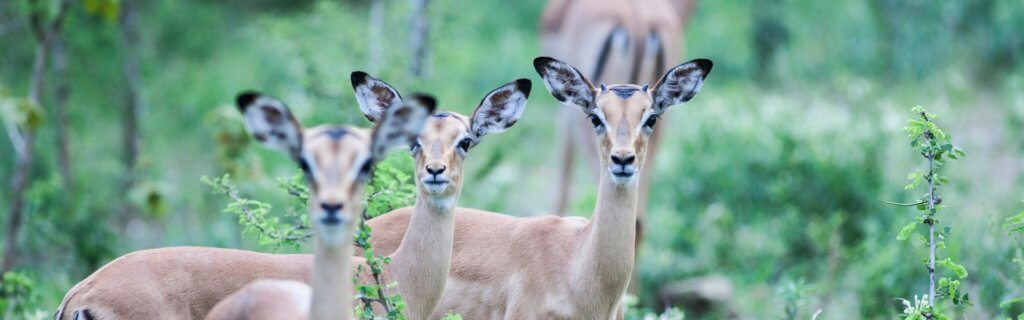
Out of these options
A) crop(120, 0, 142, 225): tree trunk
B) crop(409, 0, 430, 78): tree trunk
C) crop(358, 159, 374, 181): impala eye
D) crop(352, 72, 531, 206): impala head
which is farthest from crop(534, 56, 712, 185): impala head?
crop(120, 0, 142, 225): tree trunk

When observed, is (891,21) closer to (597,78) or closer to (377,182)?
(597,78)

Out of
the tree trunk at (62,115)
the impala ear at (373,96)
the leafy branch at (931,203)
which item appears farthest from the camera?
the tree trunk at (62,115)

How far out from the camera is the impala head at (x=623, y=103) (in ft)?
18.3

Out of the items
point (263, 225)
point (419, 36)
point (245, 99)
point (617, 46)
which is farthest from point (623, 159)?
point (419, 36)

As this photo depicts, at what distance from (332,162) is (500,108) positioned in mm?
1749

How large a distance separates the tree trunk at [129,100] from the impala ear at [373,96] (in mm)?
5198

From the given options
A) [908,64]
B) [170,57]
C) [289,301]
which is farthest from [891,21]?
[289,301]

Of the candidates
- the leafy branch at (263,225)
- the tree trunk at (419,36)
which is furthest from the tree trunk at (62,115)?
the leafy branch at (263,225)

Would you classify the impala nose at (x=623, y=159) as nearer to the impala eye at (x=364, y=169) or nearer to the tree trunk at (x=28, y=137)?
the impala eye at (x=364, y=169)

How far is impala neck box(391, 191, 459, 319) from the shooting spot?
5.58 m

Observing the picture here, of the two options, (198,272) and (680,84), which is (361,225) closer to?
(198,272)

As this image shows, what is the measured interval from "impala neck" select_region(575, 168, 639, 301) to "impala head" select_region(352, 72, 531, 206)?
1.72 feet

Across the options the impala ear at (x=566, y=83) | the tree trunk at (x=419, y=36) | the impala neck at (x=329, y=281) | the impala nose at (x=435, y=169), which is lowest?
the impala neck at (x=329, y=281)

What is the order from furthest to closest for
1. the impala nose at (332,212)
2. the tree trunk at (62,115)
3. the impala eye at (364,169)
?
the tree trunk at (62,115) < the impala eye at (364,169) < the impala nose at (332,212)
